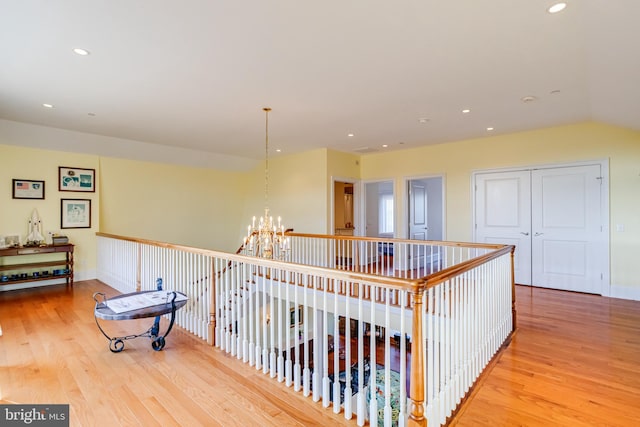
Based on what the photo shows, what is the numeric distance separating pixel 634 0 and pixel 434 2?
121 cm

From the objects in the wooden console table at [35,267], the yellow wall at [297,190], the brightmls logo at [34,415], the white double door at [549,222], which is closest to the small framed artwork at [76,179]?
the wooden console table at [35,267]

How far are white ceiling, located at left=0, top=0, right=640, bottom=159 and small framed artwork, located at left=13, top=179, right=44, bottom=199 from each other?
4.35 ft

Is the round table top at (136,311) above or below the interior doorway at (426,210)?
below

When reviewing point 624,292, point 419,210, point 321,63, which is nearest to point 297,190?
point 419,210

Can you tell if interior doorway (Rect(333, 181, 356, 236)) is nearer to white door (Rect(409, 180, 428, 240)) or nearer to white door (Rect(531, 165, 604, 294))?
white door (Rect(409, 180, 428, 240))

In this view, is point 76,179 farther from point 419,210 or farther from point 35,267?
point 419,210

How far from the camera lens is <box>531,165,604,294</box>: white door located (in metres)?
5.19

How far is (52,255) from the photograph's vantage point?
6129mm

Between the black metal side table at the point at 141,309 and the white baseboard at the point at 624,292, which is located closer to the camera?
the black metal side table at the point at 141,309

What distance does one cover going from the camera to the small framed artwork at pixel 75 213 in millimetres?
6227

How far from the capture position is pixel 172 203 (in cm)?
793

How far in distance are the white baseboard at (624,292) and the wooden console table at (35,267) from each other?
9.41m

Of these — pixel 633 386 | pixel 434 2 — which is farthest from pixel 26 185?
pixel 633 386

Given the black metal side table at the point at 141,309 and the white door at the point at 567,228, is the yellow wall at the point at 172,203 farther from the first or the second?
the white door at the point at 567,228
